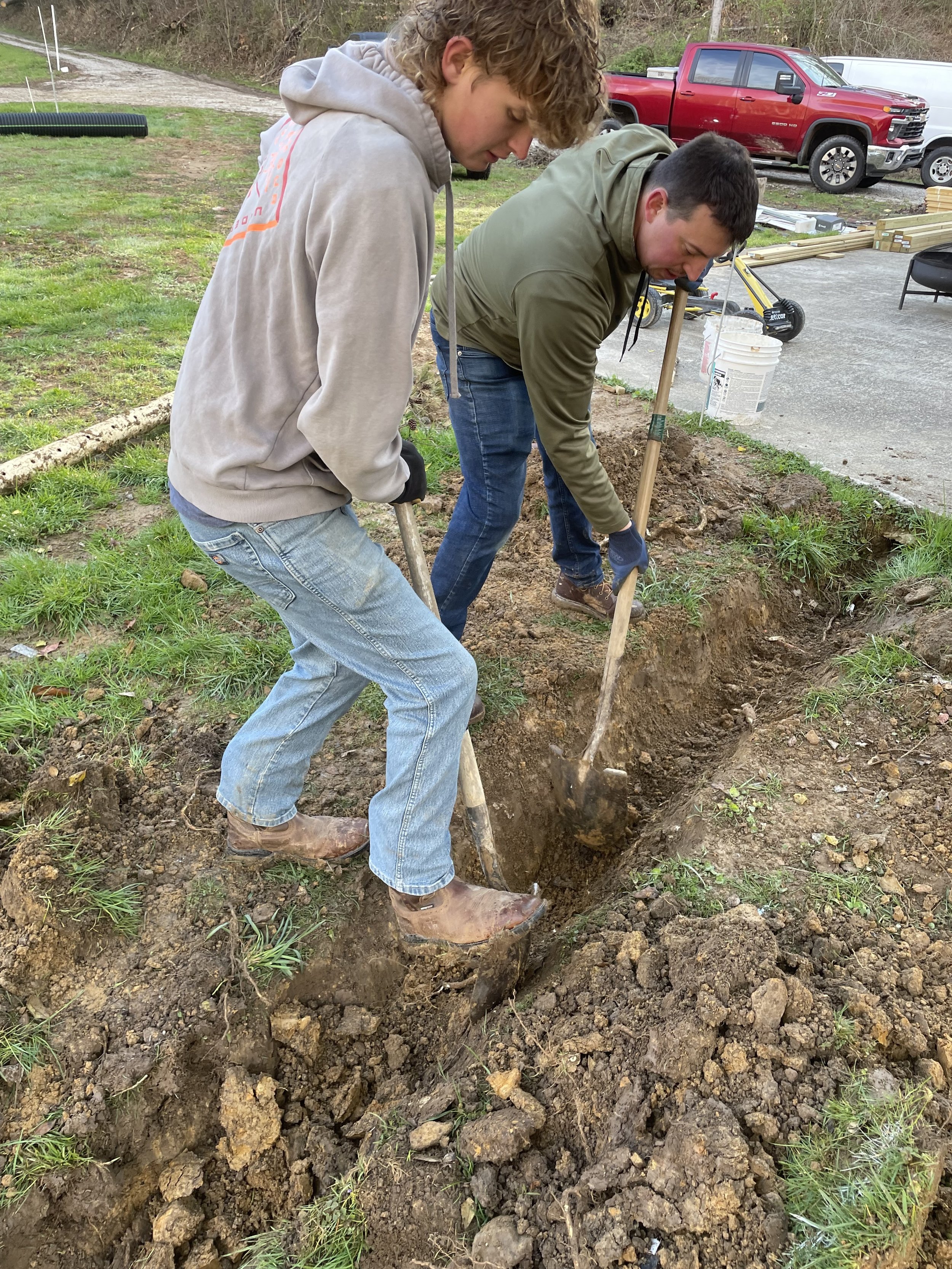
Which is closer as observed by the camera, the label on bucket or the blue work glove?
the blue work glove

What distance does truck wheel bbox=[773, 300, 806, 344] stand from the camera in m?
6.29

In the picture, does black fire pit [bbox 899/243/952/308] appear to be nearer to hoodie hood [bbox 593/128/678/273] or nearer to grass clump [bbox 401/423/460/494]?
grass clump [bbox 401/423/460/494]

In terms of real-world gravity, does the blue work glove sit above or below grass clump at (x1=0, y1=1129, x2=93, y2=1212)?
above

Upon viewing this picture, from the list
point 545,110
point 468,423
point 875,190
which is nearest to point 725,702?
point 468,423

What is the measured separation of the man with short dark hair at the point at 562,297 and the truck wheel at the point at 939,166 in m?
12.9

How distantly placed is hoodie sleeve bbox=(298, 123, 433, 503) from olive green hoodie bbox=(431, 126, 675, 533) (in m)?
0.80

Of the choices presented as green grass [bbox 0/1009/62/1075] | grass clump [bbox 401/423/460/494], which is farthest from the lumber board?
green grass [bbox 0/1009/62/1075]

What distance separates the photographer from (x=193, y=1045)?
1.96 meters

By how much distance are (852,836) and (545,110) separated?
6.48ft

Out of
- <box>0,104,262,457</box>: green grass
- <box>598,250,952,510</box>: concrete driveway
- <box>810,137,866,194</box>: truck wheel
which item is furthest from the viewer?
<box>810,137,866,194</box>: truck wheel

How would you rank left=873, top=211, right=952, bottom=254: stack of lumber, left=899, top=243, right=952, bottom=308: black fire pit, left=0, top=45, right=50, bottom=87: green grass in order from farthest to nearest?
left=0, top=45, right=50, bottom=87: green grass, left=873, top=211, right=952, bottom=254: stack of lumber, left=899, top=243, right=952, bottom=308: black fire pit

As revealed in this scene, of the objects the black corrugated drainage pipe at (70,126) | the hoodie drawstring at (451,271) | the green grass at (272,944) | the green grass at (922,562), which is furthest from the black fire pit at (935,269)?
the black corrugated drainage pipe at (70,126)

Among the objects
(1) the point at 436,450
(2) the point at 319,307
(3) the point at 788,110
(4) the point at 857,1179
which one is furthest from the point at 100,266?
(3) the point at 788,110

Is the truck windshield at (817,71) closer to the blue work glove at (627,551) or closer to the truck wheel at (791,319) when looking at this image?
the truck wheel at (791,319)
